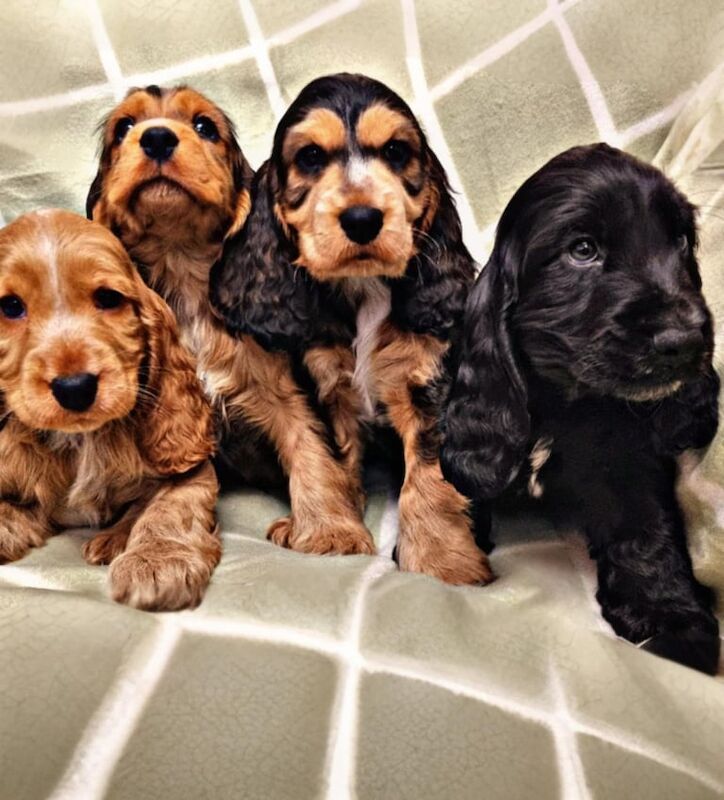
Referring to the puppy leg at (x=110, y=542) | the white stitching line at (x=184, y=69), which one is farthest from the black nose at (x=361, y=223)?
the white stitching line at (x=184, y=69)

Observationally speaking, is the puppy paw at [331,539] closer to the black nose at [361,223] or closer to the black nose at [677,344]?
the black nose at [361,223]

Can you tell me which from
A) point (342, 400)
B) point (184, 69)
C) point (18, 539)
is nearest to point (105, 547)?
point (18, 539)

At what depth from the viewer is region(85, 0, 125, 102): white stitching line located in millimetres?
2713

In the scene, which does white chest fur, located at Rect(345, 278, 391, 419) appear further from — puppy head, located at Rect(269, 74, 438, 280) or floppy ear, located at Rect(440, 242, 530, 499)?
floppy ear, located at Rect(440, 242, 530, 499)

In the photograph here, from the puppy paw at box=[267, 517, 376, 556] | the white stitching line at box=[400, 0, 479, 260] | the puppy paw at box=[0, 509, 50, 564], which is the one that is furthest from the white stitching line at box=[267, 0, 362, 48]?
the puppy paw at box=[0, 509, 50, 564]

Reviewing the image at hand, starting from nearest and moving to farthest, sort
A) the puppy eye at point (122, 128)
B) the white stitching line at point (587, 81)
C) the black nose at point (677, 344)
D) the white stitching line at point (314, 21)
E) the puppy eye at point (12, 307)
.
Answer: the black nose at point (677, 344), the puppy eye at point (12, 307), the puppy eye at point (122, 128), the white stitching line at point (587, 81), the white stitching line at point (314, 21)

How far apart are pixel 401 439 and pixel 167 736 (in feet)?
3.62

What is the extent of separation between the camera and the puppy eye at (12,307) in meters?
1.91

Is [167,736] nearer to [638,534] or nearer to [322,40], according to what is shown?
[638,534]

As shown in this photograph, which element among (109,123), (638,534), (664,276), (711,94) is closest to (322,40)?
(109,123)

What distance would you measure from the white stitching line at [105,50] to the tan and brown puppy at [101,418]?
88cm

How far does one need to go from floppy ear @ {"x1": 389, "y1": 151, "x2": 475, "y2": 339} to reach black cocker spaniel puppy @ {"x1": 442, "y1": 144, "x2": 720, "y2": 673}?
213mm

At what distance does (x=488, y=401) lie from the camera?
1883mm

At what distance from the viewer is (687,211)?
1832mm
